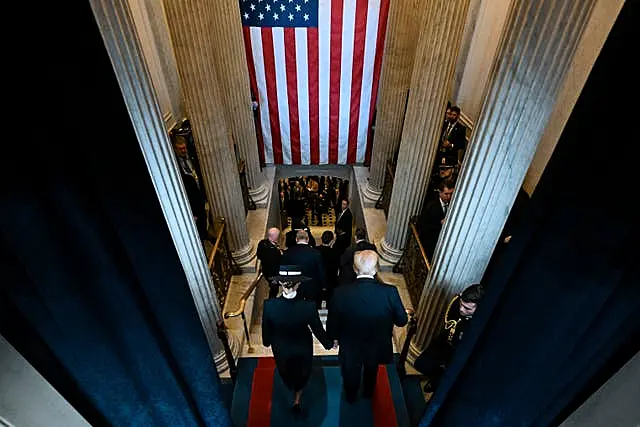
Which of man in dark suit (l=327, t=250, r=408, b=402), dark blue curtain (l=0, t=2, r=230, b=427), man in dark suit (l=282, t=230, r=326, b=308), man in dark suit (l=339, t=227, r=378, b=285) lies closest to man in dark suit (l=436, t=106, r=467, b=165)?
man in dark suit (l=339, t=227, r=378, b=285)

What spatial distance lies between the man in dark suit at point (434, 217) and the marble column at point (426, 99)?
0.37 metres

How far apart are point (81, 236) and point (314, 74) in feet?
19.0

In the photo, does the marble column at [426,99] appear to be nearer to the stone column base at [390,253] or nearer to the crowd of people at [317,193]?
the stone column base at [390,253]

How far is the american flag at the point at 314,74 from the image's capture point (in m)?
5.88

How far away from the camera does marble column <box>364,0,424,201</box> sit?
17.9 feet

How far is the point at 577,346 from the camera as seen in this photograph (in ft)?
5.11

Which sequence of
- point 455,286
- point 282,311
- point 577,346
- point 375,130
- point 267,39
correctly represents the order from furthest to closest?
point 375,130
point 267,39
point 455,286
point 282,311
point 577,346

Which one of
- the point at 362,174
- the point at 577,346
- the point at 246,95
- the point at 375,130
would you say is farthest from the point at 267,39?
the point at 577,346

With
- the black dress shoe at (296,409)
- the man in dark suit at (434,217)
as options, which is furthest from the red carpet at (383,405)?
the man in dark suit at (434,217)

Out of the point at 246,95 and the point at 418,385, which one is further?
the point at 246,95

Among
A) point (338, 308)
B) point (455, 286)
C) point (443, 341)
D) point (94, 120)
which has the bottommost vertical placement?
point (443, 341)

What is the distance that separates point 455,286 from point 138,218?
303cm

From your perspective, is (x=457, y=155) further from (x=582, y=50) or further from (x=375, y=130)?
(x=582, y=50)

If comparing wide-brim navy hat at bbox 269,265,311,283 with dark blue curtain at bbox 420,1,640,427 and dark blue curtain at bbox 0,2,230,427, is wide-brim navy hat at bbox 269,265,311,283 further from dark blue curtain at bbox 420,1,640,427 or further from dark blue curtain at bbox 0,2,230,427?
dark blue curtain at bbox 420,1,640,427
